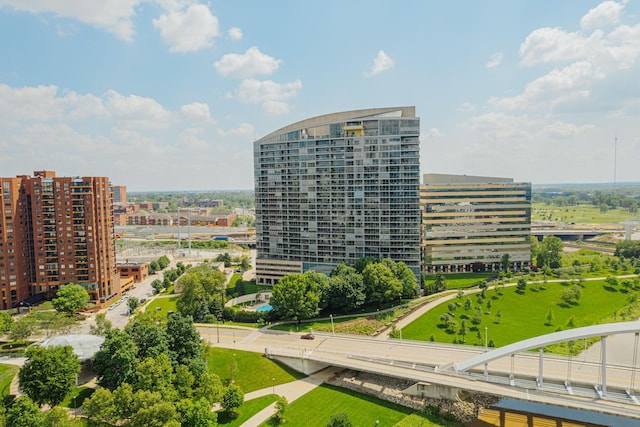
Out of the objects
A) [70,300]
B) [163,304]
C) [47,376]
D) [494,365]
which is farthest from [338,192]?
[47,376]

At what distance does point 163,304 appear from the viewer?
7469 cm

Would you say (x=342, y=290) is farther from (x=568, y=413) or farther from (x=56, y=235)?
(x=56, y=235)

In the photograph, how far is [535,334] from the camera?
5228 centimetres

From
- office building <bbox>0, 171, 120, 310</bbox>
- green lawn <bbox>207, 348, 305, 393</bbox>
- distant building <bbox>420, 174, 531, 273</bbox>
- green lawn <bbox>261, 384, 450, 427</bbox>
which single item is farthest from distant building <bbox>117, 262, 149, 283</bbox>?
green lawn <bbox>261, 384, 450, 427</bbox>

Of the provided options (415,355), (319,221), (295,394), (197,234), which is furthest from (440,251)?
(197,234)

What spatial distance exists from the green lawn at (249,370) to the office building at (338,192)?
110 ft

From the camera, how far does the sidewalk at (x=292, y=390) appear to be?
3778 cm

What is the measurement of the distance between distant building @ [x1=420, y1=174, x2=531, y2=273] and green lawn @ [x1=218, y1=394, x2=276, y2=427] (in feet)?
176

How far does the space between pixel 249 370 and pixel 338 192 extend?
39391 millimetres

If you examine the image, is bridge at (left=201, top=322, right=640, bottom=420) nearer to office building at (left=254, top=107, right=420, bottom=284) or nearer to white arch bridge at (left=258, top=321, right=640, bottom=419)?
white arch bridge at (left=258, top=321, right=640, bottom=419)

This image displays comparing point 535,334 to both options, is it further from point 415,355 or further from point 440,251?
point 440,251

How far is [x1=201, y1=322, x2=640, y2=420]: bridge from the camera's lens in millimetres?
32156

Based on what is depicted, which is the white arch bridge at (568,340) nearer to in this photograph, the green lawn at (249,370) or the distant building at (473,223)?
the green lawn at (249,370)

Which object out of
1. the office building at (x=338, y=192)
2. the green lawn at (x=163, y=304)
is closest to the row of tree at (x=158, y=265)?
the green lawn at (x=163, y=304)
